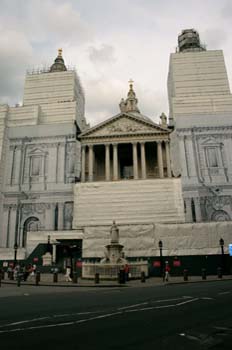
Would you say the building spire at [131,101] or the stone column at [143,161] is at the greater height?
the building spire at [131,101]

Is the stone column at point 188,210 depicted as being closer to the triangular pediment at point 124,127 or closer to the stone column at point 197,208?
the stone column at point 197,208

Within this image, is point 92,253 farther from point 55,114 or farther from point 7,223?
point 55,114

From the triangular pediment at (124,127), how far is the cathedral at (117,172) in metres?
0.17

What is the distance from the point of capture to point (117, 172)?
51875 millimetres

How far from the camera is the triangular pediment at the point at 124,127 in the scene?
53.7 m

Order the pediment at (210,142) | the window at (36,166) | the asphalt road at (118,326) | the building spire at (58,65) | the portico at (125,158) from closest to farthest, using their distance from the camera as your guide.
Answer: the asphalt road at (118,326) < the pediment at (210,142) < the window at (36,166) < the portico at (125,158) < the building spire at (58,65)

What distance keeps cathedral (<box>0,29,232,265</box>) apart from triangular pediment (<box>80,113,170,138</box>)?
0.17 m

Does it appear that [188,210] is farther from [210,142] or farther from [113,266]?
[113,266]

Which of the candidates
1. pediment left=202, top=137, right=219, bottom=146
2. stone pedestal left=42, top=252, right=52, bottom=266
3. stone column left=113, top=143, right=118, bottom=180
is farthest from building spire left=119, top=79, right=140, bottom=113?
stone pedestal left=42, top=252, right=52, bottom=266

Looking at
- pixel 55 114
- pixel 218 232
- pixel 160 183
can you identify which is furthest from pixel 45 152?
pixel 218 232

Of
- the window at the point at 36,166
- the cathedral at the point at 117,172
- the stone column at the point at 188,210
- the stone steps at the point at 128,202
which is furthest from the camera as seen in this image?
the window at the point at 36,166

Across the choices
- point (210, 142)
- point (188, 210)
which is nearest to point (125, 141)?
point (210, 142)

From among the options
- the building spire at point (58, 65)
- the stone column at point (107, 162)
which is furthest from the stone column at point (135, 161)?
the building spire at point (58, 65)

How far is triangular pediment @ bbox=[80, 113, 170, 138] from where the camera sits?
176 ft
